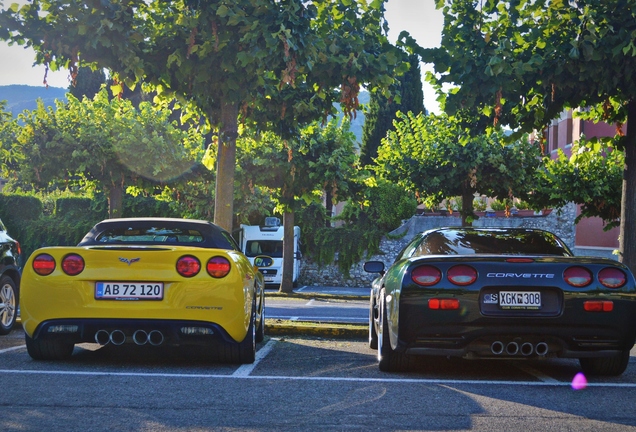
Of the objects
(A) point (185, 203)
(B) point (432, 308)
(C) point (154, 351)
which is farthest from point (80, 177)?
(B) point (432, 308)

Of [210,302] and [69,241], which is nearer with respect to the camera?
[210,302]

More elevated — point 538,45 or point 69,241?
point 538,45

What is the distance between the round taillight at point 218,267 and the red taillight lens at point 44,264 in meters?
1.23

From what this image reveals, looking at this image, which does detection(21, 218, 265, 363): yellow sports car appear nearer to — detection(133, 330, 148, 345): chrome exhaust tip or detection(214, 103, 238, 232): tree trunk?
detection(133, 330, 148, 345): chrome exhaust tip

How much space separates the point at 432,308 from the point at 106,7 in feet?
18.2

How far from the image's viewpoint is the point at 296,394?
631 cm

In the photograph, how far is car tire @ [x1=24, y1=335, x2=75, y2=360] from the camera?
308 inches

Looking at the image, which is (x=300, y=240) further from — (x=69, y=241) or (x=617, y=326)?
(x=617, y=326)

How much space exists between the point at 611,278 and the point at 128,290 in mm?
3669

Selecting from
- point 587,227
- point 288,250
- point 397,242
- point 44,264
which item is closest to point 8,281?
point 44,264

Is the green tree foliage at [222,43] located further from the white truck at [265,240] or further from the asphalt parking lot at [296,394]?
the white truck at [265,240]

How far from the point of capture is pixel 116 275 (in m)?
7.45

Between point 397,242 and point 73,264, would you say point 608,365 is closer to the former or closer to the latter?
point 73,264

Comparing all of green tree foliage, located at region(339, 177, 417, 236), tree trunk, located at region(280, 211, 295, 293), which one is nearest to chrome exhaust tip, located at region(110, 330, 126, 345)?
tree trunk, located at region(280, 211, 295, 293)
